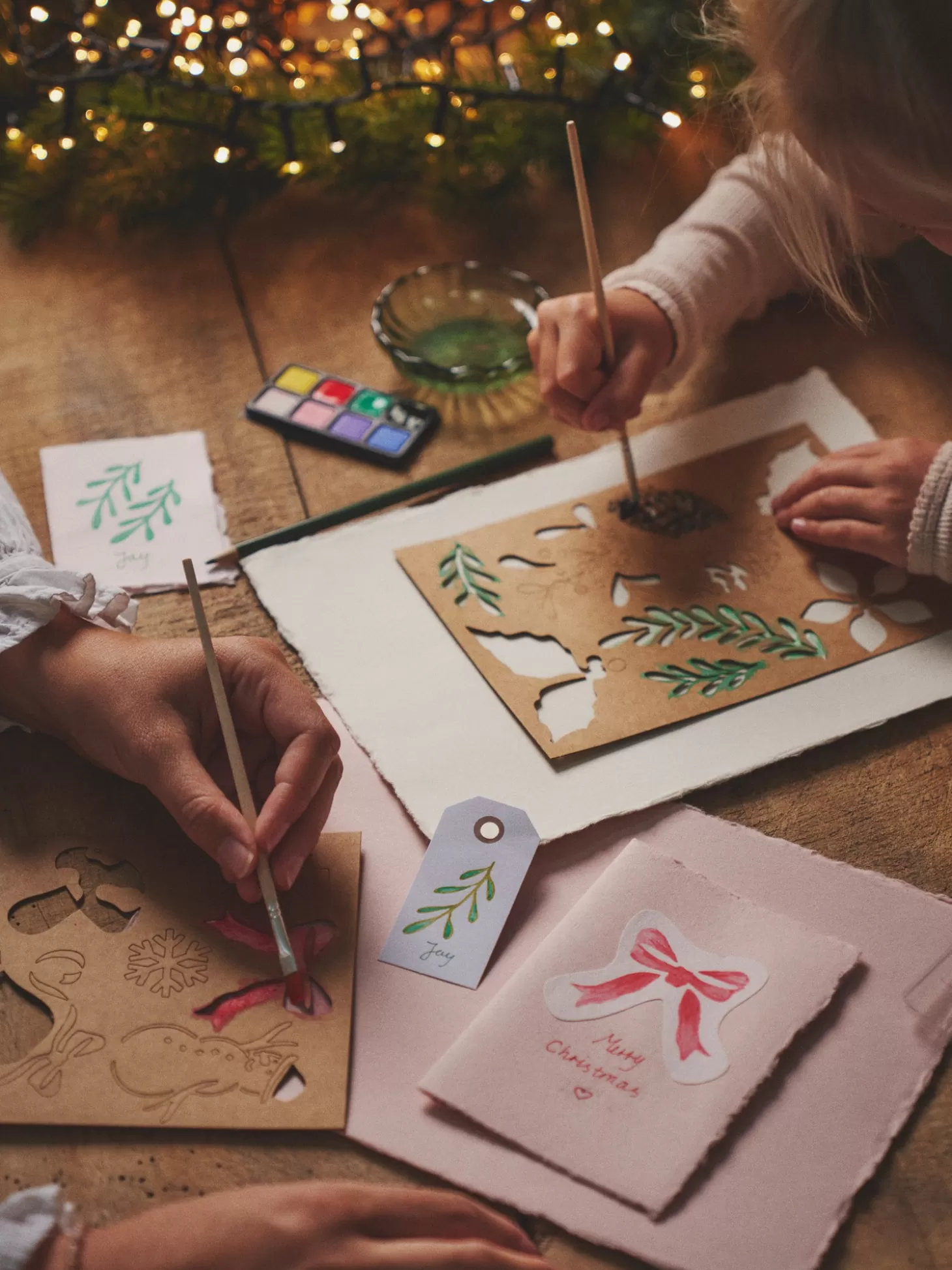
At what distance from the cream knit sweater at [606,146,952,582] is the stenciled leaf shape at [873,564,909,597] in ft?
0.89

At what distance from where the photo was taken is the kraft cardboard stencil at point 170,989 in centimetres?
66

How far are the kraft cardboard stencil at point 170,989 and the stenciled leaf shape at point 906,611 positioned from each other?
454mm

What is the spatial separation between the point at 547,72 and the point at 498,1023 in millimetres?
1044

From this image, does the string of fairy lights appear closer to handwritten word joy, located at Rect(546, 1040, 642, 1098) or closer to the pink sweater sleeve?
the pink sweater sleeve

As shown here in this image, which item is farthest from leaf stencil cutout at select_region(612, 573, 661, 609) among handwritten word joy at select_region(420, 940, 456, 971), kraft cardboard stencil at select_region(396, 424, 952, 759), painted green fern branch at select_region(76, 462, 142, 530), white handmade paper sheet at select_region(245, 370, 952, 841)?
painted green fern branch at select_region(76, 462, 142, 530)

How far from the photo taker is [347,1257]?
0.59 meters

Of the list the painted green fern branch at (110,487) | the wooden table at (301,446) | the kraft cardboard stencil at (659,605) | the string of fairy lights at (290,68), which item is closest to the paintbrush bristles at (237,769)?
the wooden table at (301,446)

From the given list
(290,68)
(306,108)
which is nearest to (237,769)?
(306,108)

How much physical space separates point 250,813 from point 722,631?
1.29ft

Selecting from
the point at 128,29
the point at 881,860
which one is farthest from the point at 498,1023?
the point at 128,29

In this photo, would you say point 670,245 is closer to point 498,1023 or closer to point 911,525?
point 911,525

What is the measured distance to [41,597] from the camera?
2.74 feet

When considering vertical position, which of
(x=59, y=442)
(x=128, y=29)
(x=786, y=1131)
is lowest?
(x=786, y=1131)

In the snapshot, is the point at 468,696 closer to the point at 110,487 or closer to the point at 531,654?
the point at 531,654
